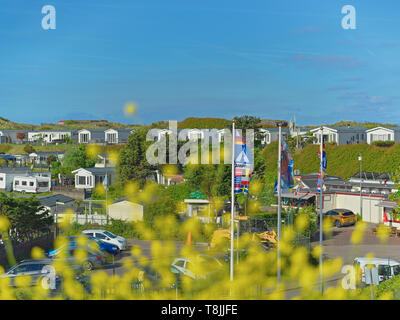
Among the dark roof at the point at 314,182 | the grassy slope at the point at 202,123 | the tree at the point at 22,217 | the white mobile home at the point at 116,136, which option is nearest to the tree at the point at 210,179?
the dark roof at the point at 314,182

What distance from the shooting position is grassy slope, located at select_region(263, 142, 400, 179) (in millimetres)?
43781

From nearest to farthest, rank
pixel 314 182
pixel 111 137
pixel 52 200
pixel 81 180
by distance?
1. pixel 52 200
2. pixel 314 182
3. pixel 81 180
4. pixel 111 137

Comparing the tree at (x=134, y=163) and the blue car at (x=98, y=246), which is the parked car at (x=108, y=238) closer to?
the blue car at (x=98, y=246)

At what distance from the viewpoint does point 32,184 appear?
43406 millimetres

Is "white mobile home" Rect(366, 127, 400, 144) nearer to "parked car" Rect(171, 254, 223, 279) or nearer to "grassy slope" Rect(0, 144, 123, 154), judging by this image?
"parked car" Rect(171, 254, 223, 279)

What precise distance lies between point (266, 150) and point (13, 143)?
4975cm

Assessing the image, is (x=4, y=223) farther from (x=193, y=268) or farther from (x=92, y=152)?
(x=92, y=152)

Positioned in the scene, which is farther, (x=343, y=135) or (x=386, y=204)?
(x=343, y=135)

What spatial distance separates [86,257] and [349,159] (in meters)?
34.9

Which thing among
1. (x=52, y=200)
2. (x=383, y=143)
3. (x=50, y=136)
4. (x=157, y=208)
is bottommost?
(x=157, y=208)

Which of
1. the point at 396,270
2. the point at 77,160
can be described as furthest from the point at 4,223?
the point at 77,160

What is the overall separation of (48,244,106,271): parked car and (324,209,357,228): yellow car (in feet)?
50.7

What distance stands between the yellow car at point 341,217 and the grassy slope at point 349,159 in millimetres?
15208

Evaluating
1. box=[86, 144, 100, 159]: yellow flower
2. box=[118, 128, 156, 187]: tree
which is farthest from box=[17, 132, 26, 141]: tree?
box=[118, 128, 156, 187]: tree
